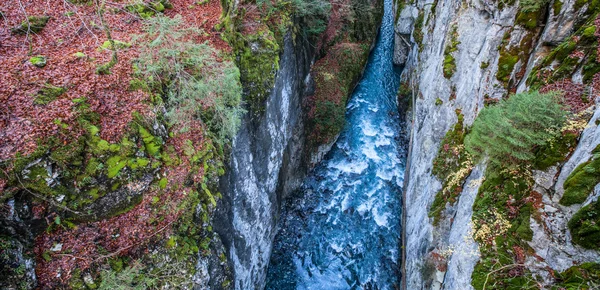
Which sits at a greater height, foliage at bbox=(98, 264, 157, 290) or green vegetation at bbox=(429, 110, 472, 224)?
green vegetation at bbox=(429, 110, 472, 224)

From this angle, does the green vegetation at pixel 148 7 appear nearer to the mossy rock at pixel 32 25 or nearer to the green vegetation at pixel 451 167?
the mossy rock at pixel 32 25

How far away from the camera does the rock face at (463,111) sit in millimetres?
5188

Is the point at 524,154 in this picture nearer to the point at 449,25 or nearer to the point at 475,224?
the point at 475,224

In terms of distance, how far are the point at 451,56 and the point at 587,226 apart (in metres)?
8.53

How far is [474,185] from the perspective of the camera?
739 centimetres

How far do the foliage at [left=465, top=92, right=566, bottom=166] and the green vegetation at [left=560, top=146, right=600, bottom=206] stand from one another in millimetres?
817

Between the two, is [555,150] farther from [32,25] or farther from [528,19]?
[32,25]

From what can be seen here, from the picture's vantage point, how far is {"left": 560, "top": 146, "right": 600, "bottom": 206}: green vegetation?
4.49 m

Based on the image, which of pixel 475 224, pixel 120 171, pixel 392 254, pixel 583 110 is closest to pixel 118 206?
pixel 120 171

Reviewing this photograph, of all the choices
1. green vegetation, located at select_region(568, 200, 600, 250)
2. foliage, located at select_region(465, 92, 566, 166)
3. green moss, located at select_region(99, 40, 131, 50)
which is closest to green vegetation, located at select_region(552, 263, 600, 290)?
green vegetation, located at select_region(568, 200, 600, 250)

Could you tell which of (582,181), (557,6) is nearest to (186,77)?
(582,181)

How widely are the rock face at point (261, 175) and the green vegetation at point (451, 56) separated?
6857 mm

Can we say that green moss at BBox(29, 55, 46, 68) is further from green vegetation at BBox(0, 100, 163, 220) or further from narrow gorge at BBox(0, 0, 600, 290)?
green vegetation at BBox(0, 100, 163, 220)

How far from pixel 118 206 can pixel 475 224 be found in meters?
8.20
